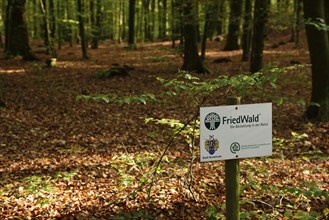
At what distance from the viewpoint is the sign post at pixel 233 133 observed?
3.08 metres

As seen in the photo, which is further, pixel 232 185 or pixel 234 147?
pixel 232 185

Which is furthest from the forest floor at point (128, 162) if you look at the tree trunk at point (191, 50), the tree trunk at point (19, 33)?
the tree trunk at point (19, 33)

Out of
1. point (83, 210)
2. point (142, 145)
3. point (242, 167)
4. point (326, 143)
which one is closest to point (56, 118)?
point (142, 145)

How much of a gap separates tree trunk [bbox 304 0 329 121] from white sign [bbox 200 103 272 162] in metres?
5.90

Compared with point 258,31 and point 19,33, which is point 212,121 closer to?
point 258,31

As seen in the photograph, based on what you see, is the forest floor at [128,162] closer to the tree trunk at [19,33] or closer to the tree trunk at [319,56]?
the tree trunk at [319,56]

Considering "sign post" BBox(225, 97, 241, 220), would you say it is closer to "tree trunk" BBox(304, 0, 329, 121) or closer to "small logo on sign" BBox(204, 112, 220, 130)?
"small logo on sign" BBox(204, 112, 220, 130)

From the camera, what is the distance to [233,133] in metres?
3.13

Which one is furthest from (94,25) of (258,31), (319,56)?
(319,56)

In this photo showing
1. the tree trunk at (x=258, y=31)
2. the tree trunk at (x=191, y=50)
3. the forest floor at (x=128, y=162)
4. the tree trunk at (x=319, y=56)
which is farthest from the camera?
the tree trunk at (x=191, y=50)

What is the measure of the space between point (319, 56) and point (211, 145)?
688 centimetres

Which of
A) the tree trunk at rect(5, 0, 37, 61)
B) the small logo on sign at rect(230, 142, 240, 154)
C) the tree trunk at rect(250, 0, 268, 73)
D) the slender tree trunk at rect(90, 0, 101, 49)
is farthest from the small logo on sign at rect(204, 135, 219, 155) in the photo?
the slender tree trunk at rect(90, 0, 101, 49)

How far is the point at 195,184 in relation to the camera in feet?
18.4

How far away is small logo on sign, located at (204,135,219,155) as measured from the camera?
3084mm
